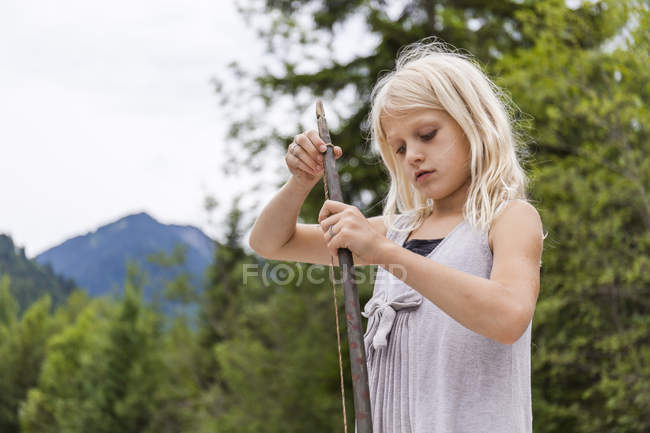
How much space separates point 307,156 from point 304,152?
2cm

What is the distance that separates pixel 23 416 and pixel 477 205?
3647 cm

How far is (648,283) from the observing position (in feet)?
32.1

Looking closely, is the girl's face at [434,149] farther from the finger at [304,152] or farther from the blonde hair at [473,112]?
the finger at [304,152]

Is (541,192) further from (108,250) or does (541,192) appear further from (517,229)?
(108,250)

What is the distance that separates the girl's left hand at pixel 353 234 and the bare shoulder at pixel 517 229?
294mm

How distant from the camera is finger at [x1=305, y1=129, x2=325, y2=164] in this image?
2002mm

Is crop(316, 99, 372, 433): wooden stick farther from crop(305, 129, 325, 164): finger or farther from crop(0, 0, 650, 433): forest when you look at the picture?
crop(0, 0, 650, 433): forest

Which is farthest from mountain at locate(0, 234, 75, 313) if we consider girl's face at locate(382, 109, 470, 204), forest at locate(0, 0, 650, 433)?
girl's face at locate(382, 109, 470, 204)

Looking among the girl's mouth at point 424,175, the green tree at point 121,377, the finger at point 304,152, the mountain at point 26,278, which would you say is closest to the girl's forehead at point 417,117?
the girl's mouth at point 424,175

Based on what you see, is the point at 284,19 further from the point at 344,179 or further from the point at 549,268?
the point at 549,268

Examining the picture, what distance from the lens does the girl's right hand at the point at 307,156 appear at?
2.01 metres

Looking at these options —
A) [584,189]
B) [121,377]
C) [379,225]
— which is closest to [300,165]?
[379,225]

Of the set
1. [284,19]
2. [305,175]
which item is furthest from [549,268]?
[305,175]

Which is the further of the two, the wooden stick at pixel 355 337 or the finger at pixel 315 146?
the finger at pixel 315 146
